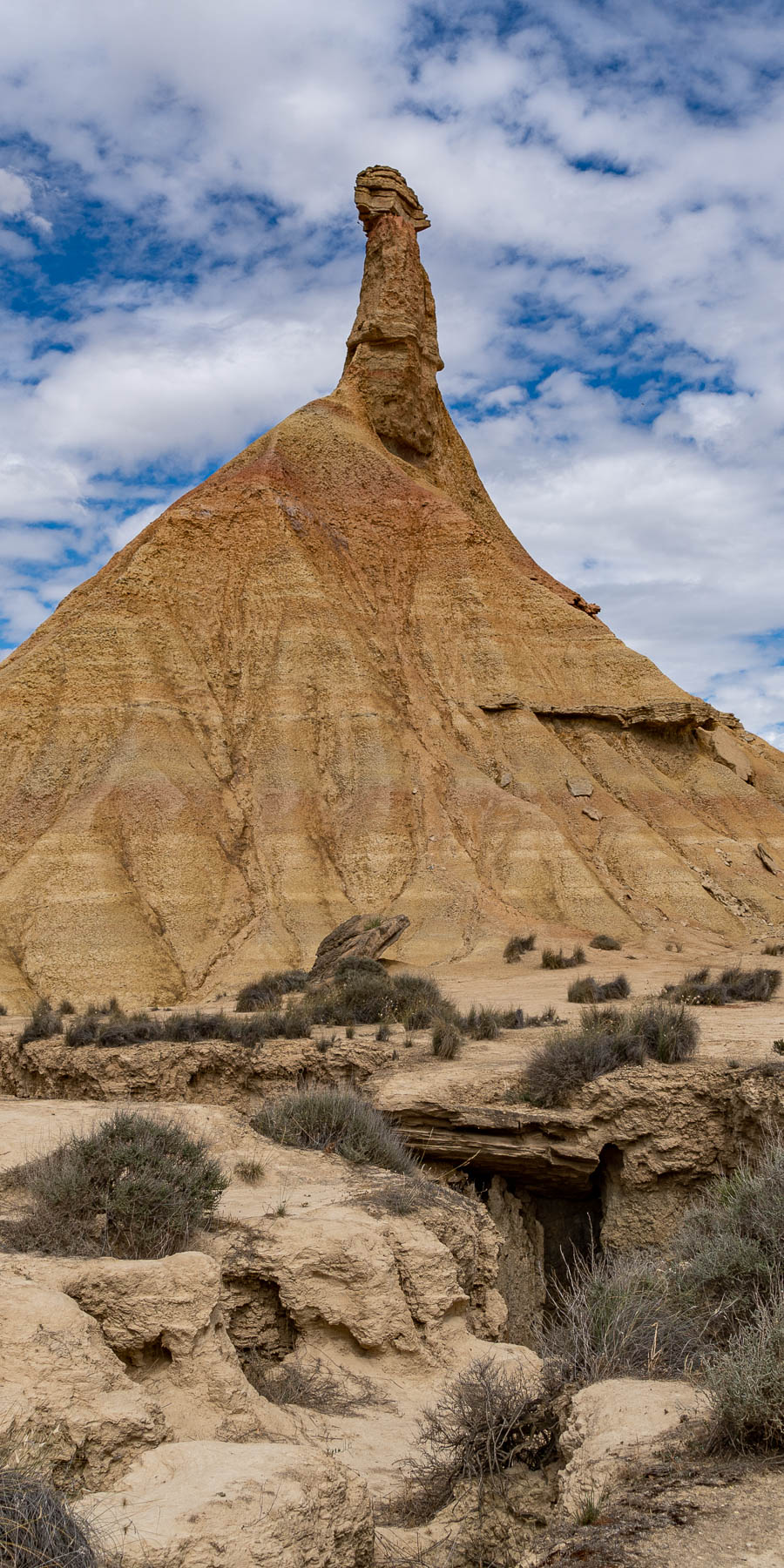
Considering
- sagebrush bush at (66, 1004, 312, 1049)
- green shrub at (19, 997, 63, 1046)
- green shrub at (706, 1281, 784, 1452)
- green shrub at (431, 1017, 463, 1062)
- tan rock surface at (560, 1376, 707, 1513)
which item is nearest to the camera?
green shrub at (706, 1281, 784, 1452)

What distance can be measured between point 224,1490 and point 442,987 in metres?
16.3

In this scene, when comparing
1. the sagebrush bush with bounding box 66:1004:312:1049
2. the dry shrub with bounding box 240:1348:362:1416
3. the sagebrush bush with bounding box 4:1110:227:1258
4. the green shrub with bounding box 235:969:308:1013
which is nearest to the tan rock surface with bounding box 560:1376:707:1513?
the dry shrub with bounding box 240:1348:362:1416

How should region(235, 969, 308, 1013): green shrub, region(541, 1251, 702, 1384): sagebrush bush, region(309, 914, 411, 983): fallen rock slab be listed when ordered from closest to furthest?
region(541, 1251, 702, 1384): sagebrush bush
region(235, 969, 308, 1013): green shrub
region(309, 914, 411, 983): fallen rock slab

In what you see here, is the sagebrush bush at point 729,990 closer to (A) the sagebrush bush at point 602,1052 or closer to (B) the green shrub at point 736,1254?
(A) the sagebrush bush at point 602,1052

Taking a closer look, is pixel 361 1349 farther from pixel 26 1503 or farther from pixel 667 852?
pixel 667 852

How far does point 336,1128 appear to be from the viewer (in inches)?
341

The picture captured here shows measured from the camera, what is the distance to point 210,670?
102ft

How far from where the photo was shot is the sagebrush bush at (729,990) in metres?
15.2

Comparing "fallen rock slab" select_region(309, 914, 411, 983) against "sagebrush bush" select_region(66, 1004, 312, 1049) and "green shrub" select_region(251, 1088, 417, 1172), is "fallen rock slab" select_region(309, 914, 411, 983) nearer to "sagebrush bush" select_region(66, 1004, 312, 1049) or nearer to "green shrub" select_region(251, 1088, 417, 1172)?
"sagebrush bush" select_region(66, 1004, 312, 1049)

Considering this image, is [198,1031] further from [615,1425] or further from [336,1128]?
[615,1425]

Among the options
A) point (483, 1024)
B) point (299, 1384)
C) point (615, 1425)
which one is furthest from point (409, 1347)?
point (483, 1024)

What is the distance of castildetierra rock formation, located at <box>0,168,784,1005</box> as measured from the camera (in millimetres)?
25281

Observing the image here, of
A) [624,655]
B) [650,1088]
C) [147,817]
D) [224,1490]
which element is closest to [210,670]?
[147,817]

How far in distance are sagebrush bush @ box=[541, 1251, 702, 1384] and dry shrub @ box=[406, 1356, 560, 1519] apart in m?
0.28
